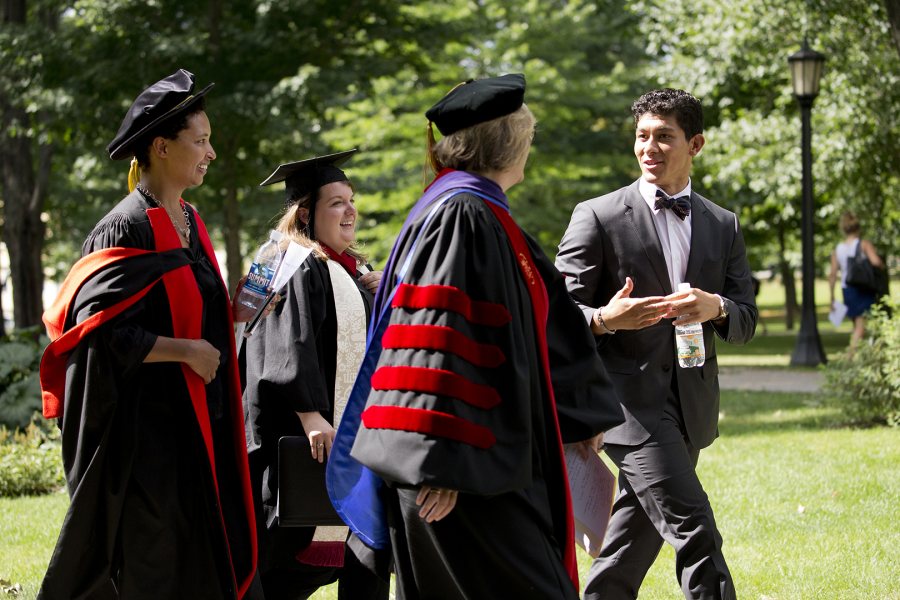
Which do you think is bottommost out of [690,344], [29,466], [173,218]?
[29,466]

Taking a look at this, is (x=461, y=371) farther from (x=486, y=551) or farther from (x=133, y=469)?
(x=133, y=469)

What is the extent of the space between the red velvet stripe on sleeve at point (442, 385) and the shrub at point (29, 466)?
653 centimetres

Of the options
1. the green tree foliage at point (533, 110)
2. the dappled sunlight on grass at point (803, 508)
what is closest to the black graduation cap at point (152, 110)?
the dappled sunlight on grass at point (803, 508)

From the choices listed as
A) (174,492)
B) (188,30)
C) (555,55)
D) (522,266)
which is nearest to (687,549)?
(522,266)

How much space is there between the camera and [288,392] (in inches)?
174

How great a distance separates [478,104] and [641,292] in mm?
1526

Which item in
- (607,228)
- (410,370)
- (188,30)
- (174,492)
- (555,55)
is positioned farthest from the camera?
(555,55)

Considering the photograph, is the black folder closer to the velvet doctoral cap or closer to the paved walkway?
the velvet doctoral cap

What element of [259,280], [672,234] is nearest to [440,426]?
[259,280]

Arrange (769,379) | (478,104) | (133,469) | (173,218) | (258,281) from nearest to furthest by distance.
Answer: (478,104) < (133,469) < (173,218) < (258,281) < (769,379)

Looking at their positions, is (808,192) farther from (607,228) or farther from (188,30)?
(607,228)

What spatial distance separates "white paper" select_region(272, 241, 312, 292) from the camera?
4.23 meters

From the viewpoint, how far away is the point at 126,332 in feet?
12.1

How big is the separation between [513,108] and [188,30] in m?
11.7
